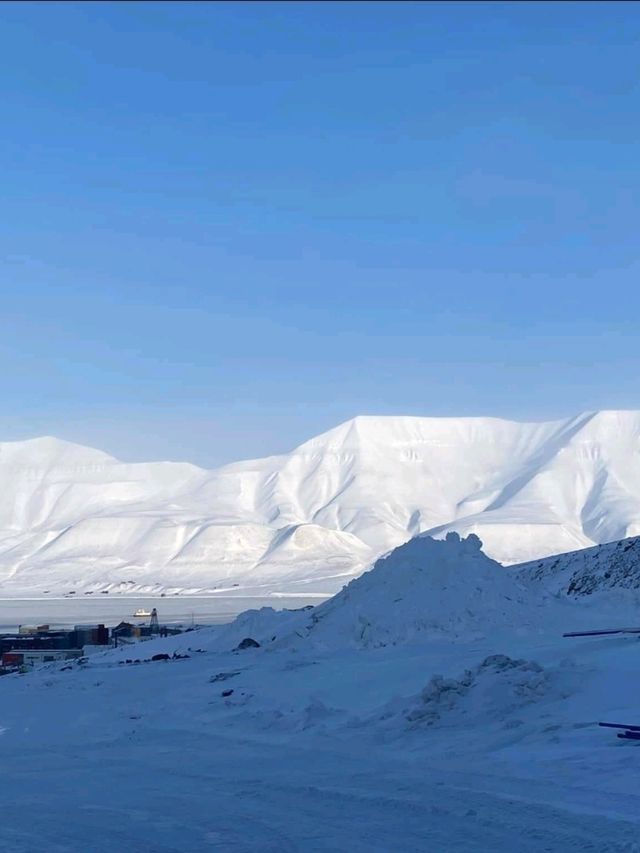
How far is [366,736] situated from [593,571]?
19758 millimetres

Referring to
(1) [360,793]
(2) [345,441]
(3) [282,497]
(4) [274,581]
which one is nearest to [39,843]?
(1) [360,793]

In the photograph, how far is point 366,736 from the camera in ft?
36.2

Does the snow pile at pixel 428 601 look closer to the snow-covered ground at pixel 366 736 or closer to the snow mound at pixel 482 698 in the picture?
the snow-covered ground at pixel 366 736

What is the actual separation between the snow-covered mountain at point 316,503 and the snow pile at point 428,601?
64015 mm

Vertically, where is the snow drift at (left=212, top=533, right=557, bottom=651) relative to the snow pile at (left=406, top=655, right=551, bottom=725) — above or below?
above

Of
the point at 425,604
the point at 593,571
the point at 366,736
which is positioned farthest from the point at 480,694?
the point at 593,571

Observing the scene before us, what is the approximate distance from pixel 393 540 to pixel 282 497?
30.9 m

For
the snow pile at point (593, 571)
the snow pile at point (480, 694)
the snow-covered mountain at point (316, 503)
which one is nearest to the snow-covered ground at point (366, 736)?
the snow pile at point (480, 694)

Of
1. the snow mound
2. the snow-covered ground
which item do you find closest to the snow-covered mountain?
the snow-covered ground

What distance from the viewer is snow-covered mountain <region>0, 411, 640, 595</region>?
10894 centimetres

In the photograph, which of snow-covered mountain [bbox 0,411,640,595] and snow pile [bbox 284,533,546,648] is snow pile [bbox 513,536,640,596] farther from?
snow-covered mountain [bbox 0,411,640,595]

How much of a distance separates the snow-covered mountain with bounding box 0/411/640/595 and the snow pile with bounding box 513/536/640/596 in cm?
5154

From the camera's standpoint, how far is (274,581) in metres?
96.4

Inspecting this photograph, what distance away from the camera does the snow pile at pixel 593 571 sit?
90.3ft
